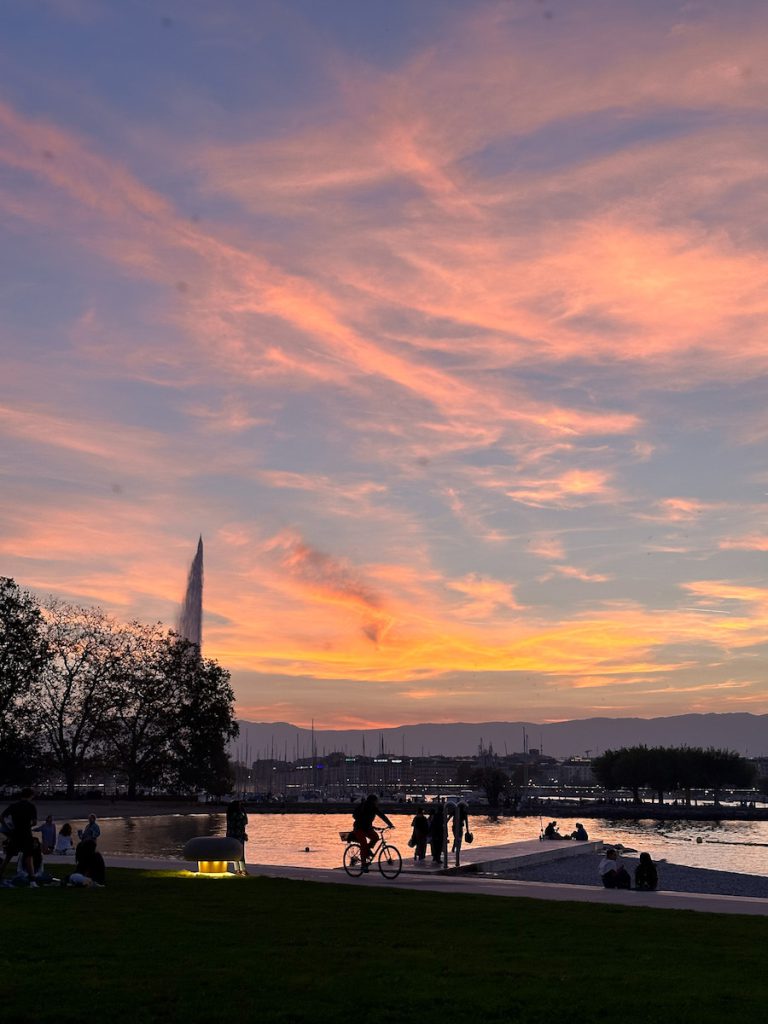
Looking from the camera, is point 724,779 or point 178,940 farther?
point 724,779

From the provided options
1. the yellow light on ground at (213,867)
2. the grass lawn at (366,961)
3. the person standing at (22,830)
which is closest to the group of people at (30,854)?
the person standing at (22,830)

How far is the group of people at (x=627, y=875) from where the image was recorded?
31047 millimetres

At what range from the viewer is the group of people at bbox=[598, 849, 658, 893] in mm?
31047

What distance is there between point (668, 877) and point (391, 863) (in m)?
18.2

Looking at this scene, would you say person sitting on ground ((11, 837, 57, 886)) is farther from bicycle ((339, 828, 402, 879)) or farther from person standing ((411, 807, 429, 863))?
person standing ((411, 807, 429, 863))

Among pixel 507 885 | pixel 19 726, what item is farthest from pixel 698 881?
pixel 19 726

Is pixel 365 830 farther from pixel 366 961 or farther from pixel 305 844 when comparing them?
pixel 305 844

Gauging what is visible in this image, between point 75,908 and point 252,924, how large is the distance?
3.79m

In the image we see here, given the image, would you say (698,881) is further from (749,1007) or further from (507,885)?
(749,1007)

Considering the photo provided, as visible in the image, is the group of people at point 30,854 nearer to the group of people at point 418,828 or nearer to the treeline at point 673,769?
the group of people at point 418,828

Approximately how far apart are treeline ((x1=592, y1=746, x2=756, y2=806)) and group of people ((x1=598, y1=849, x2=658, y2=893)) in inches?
6028

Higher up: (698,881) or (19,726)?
(19,726)

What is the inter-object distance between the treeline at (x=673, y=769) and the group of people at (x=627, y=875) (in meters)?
153

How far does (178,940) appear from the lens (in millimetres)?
16016
